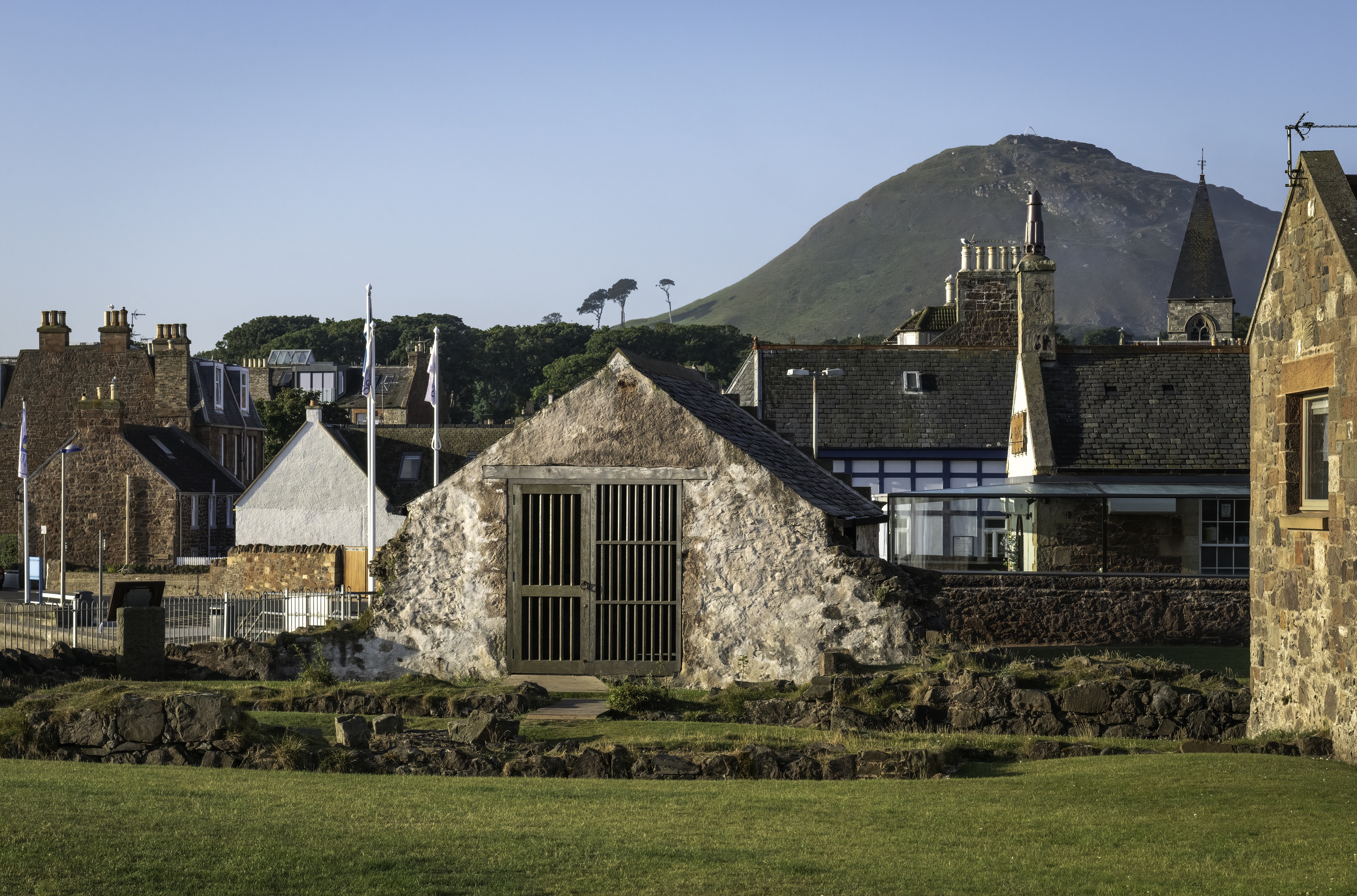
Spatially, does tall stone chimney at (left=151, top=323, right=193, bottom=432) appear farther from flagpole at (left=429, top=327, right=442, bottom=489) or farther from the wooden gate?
the wooden gate

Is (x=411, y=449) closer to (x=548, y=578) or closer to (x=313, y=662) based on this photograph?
(x=313, y=662)

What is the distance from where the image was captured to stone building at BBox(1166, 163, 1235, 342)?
3578 inches

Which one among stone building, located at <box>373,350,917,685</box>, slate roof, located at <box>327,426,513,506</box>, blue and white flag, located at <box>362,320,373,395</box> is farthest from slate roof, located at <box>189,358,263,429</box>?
stone building, located at <box>373,350,917,685</box>

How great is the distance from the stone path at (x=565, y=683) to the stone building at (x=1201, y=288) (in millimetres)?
78319

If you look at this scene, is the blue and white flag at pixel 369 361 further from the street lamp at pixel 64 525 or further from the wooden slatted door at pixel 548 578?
the wooden slatted door at pixel 548 578

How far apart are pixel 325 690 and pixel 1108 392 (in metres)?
25.2

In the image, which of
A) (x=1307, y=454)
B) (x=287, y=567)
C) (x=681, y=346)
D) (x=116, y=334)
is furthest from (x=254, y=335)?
(x=1307, y=454)

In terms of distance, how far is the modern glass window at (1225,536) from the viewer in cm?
3188

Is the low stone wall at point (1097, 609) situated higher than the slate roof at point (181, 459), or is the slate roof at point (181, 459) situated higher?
the slate roof at point (181, 459)

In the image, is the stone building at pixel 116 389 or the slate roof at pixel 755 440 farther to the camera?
the stone building at pixel 116 389

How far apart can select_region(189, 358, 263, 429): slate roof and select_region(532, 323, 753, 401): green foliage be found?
1557 inches

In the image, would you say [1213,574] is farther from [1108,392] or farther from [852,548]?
[852,548]

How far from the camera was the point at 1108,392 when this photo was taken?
1439 inches

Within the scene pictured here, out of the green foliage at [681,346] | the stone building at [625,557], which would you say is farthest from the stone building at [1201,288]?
the stone building at [625,557]
